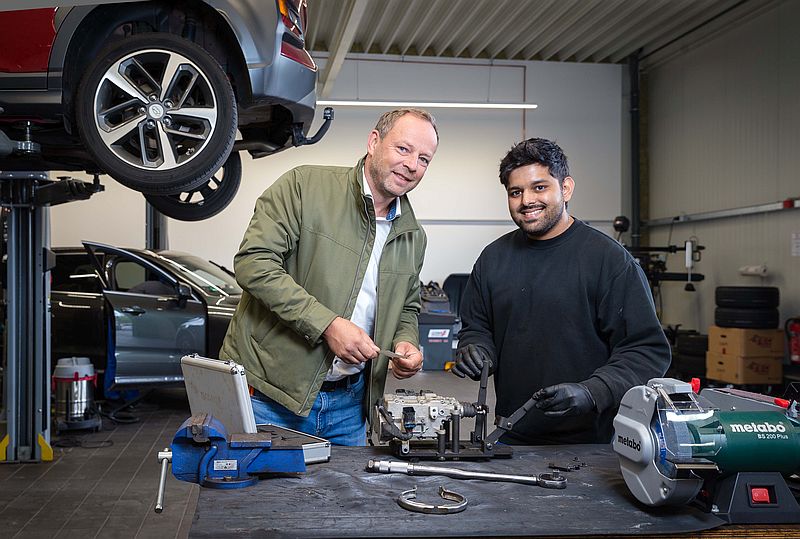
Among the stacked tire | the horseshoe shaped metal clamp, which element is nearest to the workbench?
the horseshoe shaped metal clamp

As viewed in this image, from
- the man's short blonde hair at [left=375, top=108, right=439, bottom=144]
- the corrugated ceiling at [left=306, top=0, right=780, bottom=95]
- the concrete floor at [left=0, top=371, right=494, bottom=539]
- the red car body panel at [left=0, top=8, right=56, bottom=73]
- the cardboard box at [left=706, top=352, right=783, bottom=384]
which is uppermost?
the corrugated ceiling at [left=306, top=0, right=780, bottom=95]

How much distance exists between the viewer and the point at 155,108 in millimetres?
3262

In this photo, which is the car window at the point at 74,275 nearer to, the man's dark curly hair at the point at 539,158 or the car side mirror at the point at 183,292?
the car side mirror at the point at 183,292

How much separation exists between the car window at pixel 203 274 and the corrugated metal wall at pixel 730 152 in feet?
19.8

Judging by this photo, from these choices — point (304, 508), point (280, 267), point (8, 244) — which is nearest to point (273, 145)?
point (8, 244)

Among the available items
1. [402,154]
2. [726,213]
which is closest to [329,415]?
[402,154]

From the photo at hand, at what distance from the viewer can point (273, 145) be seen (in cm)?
414

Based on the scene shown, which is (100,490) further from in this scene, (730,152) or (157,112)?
(730,152)

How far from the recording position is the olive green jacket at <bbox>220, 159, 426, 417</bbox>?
6.73 ft

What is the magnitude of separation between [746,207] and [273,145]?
696 cm

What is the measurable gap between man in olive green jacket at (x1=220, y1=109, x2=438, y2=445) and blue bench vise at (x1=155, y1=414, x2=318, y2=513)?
46 cm

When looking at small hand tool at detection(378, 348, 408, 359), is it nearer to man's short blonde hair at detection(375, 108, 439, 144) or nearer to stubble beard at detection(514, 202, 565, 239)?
stubble beard at detection(514, 202, 565, 239)

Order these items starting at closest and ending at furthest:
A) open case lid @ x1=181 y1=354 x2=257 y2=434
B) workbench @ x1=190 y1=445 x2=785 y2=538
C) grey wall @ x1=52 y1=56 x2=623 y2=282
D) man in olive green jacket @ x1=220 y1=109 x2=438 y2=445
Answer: workbench @ x1=190 y1=445 x2=785 y2=538 → open case lid @ x1=181 y1=354 x2=257 y2=434 → man in olive green jacket @ x1=220 y1=109 x2=438 y2=445 → grey wall @ x1=52 y1=56 x2=623 y2=282

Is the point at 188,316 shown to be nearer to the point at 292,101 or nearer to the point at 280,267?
the point at 292,101
